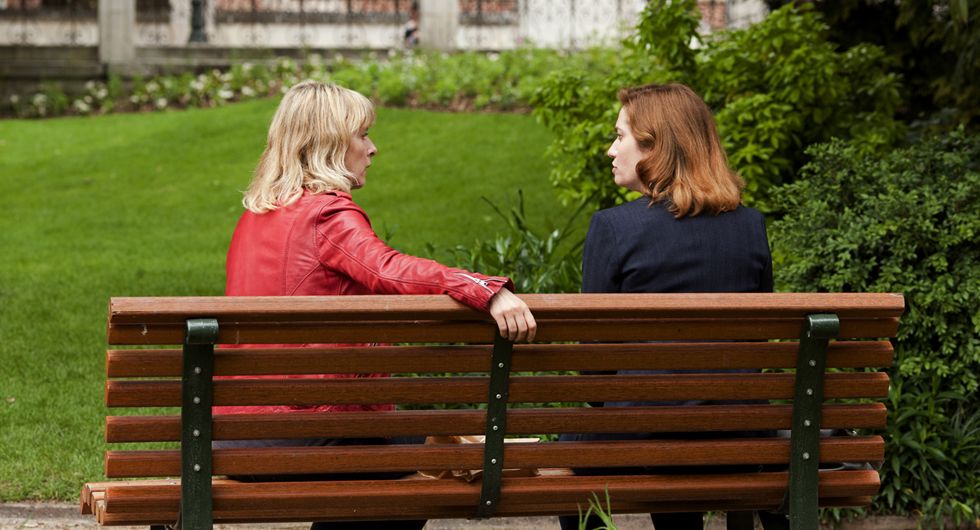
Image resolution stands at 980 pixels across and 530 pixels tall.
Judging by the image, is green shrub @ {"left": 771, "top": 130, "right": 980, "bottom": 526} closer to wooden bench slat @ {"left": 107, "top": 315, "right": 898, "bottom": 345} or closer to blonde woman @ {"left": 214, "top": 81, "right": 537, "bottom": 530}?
wooden bench slat @ {"left": 107, "top": 315, "right": 898, "bottom": 345}

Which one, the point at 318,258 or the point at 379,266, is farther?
the point at 318,258

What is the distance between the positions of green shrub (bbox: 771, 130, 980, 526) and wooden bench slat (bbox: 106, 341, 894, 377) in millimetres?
1755

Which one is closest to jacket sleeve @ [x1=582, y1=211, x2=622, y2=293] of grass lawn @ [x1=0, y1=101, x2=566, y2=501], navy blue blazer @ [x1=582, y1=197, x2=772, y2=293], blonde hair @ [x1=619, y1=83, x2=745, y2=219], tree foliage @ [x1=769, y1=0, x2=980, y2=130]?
navy blue blazer @ [x1=582, y1=197, x2=772, y2=293]

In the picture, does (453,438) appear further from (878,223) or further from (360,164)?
(878,223)

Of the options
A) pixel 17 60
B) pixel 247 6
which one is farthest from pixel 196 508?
pixel 247 6

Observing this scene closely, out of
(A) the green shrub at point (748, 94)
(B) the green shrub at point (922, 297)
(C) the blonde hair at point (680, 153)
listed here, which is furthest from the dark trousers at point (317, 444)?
(A) the green shrub at point (748, 94)

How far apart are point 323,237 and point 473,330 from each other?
510 millimetres

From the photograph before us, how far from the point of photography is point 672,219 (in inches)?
146

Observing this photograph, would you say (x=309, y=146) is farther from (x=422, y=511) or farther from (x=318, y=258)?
(x=422, y=511)

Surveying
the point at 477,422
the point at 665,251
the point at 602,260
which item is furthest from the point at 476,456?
the point at 665,251

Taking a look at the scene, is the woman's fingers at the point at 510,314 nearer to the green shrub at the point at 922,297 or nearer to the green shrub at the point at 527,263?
the green shrub at the point at 922,297

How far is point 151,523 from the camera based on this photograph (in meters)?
3.54

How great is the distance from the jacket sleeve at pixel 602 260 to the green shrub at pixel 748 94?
382 centimetres

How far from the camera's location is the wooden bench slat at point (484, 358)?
330cm
